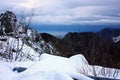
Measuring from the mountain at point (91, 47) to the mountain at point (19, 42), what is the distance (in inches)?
15.4

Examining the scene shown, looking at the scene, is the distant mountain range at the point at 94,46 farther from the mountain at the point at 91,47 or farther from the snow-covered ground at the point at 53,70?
the snow-covered ground at the point at 53,70

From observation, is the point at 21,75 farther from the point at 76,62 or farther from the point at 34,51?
the point at 34,51

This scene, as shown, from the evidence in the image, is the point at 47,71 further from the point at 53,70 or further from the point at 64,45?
the point at 64,45

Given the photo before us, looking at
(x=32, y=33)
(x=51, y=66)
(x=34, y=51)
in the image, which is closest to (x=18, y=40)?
(x=34, y=51)

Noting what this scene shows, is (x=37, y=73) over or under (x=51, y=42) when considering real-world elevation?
over

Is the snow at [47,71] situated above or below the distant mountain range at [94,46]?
above

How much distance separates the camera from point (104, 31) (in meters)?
11.3

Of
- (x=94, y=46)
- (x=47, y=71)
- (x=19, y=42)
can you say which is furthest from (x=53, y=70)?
(x=19, y=42)

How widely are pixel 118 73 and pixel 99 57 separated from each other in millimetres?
2955

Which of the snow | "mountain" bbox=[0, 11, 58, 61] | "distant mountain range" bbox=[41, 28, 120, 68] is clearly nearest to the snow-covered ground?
the snow

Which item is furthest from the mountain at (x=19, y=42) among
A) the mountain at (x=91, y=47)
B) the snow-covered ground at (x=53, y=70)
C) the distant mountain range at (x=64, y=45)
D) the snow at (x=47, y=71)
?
the snow at (x=47, y=71)

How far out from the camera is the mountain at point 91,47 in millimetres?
9594

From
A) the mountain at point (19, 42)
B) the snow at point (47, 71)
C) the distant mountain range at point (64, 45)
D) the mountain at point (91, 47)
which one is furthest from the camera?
the mountain at point (19, 42)

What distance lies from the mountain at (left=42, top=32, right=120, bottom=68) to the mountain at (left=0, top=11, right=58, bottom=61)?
0.39 m
